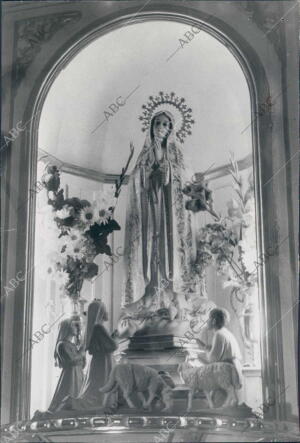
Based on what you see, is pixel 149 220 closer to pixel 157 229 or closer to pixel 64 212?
pixel 157 229

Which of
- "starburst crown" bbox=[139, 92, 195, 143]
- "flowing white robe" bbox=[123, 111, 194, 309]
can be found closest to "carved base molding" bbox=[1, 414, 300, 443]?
"flowing white robe" bbox=[123, 111, 194, 309]

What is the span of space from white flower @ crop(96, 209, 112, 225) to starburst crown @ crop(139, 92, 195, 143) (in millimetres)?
863

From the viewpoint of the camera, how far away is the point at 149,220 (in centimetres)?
734

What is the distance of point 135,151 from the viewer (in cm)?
746

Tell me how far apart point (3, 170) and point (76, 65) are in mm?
1136

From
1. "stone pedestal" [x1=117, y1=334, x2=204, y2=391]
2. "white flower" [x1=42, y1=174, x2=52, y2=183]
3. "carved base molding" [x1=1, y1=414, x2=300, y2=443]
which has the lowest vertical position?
"carved base molding" [x1=1, y1=414, x2=300, y2=443]

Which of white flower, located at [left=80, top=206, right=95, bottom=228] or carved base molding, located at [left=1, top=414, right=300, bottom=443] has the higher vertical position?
white flower, located at [left=80, top=206, right=95, bottom=228]

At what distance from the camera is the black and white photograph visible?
6.73 meters

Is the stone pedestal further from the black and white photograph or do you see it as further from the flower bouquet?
the flower bouquet

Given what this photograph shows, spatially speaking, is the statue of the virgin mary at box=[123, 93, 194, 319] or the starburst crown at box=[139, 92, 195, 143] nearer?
the statue of the virgin mary at box=[123, 93, 194, 319]

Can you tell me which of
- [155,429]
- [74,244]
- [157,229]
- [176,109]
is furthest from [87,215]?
[155,429]

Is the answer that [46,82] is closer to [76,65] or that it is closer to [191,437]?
[76,65]

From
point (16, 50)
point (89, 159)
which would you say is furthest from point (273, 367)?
point (16, 50)

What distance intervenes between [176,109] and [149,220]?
3.30 ft
